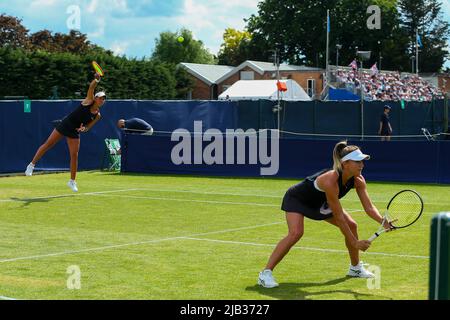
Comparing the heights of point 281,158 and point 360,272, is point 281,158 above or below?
above

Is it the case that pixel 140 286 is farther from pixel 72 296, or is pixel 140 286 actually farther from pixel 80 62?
pixel 80 62

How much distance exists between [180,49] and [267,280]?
3897 inches

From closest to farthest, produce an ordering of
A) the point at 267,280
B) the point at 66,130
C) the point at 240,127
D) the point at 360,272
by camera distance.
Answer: the point at 267,280, the point at 360,272, the point at 66,130, the point at 240,127

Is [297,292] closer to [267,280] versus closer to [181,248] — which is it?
[267,280]

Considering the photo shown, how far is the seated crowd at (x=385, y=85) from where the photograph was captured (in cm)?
4853

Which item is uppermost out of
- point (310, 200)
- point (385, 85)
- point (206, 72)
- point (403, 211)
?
point (206, 72)

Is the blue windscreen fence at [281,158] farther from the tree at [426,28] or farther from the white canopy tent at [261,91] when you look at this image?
the tree at [426,28]

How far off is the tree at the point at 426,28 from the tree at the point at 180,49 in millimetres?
25000

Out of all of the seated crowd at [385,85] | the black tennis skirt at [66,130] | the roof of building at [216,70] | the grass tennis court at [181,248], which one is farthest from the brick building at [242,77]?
the black tennis skirt at [66,130]

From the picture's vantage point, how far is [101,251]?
420 inches

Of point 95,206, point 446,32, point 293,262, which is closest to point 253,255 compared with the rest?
point 293,262

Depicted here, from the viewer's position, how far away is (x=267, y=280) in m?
8.35

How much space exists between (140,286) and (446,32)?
9779 centimetres

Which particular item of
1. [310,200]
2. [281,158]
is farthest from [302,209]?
[281,158]
